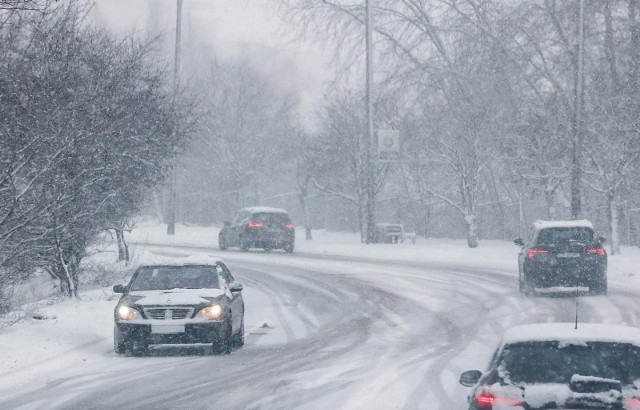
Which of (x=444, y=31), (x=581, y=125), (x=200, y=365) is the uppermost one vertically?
(x=444, y=31)

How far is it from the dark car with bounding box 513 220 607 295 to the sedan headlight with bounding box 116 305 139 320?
10947 millimetres

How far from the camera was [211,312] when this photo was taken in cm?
1579

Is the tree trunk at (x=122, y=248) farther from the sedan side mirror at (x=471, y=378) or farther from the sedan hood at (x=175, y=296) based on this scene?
the sedan side mirror at (x=471, y=378)

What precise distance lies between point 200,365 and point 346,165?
39.4 metres

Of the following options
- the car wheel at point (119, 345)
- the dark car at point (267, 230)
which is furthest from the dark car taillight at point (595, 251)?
the dark car at point (267, 230)

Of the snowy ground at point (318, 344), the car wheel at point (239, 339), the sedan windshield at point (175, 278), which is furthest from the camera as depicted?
the car wheel at point (239, 339)

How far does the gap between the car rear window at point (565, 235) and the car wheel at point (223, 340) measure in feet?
33.7

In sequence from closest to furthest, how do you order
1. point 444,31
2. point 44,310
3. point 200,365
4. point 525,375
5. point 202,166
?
point 525,375
point 200,365
point 44,310
point 444,31
point 202,166

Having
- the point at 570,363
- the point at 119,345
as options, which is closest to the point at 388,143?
the point at 119,345

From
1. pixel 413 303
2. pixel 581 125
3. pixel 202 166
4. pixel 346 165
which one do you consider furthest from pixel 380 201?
pixel 413 303

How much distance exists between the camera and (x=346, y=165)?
53.9 m

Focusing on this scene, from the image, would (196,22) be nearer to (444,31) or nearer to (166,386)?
(444,31)

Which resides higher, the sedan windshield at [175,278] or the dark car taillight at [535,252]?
the dark car taillight at [535,252]

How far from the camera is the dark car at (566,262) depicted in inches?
939
